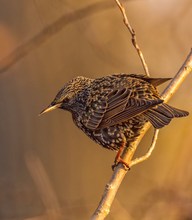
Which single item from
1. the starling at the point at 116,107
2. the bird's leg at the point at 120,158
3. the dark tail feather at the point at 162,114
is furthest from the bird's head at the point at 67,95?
the dark tail feather at the point at 162,114

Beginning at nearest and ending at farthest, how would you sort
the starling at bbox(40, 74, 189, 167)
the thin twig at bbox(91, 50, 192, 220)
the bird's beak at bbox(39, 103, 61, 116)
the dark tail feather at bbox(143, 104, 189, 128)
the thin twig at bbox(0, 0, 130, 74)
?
the thin twig at bbox(91, 50, 192, 220), the dark tail feather at bbox(143, 104, 189, 128), the starling at bbox(40, 74, 189, 167), the bird's beak at bbox(39, 103, 61, 116), the thin twig at bbox(0, 0, 130, 74)

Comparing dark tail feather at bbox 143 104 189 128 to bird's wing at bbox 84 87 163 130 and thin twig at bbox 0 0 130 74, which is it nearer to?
bird's wing at bbox 84 87 163 130

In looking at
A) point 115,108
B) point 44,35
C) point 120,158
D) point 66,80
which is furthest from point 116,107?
point 66,80

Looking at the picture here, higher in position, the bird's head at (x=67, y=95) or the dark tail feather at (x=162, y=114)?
the bird's head at (x=67, y=95)

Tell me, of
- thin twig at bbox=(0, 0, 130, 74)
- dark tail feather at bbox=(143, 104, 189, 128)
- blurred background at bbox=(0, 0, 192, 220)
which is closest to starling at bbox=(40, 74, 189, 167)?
dark tail feather at bbox=(143, 104, 189, 128)

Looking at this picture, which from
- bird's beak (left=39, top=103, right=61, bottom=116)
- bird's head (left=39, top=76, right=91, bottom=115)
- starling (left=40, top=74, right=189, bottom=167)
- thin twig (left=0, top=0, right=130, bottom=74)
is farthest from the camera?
thin twig (left=0, top=0, right=130, bottom=74)

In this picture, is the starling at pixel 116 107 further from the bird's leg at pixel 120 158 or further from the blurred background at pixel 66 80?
the blurred background at pixel 66 80
